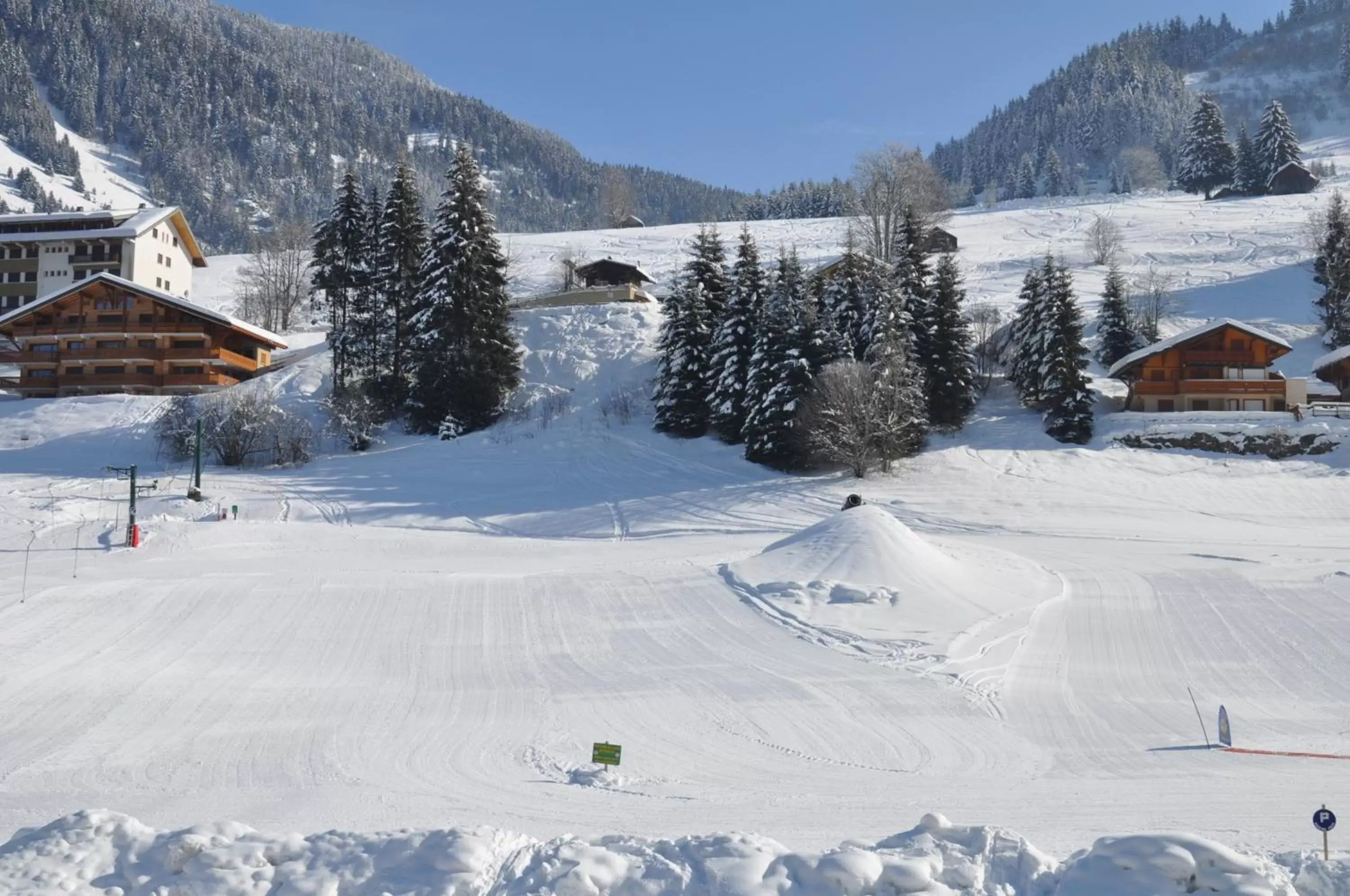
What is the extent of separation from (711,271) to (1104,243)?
1753 inches

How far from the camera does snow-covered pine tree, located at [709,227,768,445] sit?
140 ft

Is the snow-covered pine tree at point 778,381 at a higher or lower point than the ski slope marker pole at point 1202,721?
higher

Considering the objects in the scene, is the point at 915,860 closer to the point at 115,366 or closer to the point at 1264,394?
the point at 1264,394

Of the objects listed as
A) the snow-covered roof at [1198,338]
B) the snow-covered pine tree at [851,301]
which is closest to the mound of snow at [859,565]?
the snow-covered pine tree at [851,301]

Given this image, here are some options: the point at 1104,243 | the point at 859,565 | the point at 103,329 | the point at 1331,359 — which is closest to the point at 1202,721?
the point at 859,565

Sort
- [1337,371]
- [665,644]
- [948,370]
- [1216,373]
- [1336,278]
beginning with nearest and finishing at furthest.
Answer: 1. [665,644]
2. [948,370]
3. [1216,373]
4. [1337,371]
5. [1336,278]

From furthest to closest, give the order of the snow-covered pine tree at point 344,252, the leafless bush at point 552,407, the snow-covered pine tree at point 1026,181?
1. the snow-covered pine tree at point 1026,181
2. the snow-covered pine tree at point 344,252
3. the leafless bush at point 552,407

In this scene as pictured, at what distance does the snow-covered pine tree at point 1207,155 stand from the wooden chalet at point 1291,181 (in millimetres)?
6284

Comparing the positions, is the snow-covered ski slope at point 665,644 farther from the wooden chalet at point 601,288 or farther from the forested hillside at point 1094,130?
the forested hillside at point 1094,130

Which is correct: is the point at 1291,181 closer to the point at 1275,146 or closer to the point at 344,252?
the point at 1275,146

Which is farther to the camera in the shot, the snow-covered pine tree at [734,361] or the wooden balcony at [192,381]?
the wooden balcony at [192,381]

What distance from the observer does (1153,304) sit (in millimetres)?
58656

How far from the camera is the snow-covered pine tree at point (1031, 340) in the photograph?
45.2 metres

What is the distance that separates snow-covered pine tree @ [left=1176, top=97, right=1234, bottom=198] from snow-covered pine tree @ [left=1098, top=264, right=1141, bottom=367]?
6663 centimetres
